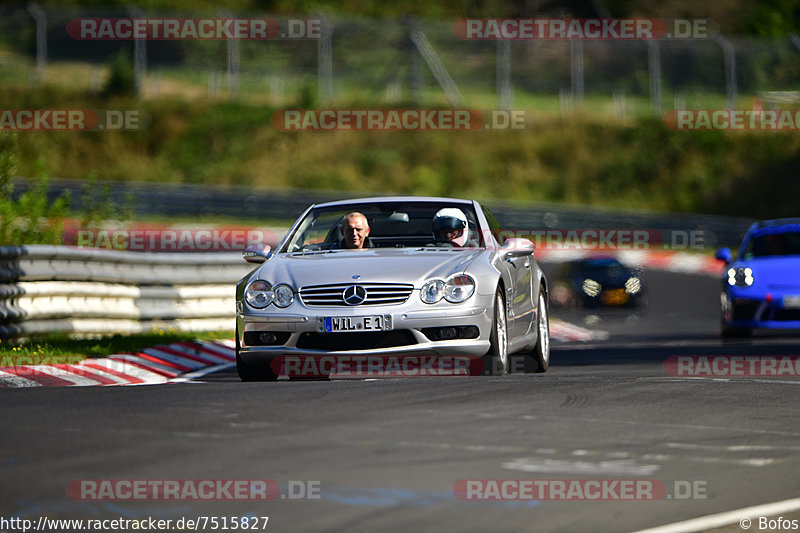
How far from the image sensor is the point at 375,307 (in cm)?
1016

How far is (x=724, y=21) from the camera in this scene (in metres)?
70.7

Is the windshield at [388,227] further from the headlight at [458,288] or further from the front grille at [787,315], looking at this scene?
the front grille at [787,315]

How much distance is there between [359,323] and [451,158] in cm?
4135

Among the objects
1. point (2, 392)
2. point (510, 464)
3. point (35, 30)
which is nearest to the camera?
point (510, 464)

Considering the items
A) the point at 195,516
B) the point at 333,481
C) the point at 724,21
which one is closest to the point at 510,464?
the point at 333,481

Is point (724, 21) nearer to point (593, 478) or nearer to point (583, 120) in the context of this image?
point (583, 120)

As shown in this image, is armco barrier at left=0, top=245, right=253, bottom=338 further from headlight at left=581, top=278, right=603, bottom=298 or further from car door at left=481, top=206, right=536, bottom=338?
headlight at left=581, top=278, right=603, bottom=298

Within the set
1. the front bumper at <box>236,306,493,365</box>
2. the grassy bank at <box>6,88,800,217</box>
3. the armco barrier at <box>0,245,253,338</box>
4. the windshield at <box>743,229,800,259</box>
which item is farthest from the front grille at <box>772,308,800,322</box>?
the grassy bank at <box>6,88,800,217</box>

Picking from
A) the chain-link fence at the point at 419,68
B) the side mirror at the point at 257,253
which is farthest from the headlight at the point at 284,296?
the chain-link fence at the point at 419,68

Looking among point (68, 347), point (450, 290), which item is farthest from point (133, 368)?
point (450, 290)

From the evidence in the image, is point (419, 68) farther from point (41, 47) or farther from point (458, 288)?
point (458, 288)

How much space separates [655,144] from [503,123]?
6.11 meters

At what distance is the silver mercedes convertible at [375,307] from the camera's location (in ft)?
33.2

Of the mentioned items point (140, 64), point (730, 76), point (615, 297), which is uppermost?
point (140, 64)
